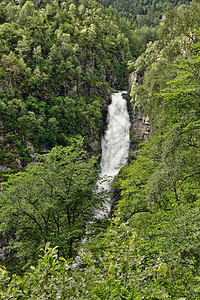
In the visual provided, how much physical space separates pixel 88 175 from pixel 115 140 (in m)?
24.8

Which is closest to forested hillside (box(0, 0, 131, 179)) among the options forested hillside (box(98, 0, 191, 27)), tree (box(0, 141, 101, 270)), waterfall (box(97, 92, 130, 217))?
waterfall (box(97, 92, 130, 217))

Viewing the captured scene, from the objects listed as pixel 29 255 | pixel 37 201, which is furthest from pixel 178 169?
pixel 29 255

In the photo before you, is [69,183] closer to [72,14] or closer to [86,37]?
[86,37]

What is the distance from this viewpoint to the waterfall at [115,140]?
31431 mm

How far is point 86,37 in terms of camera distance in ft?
137

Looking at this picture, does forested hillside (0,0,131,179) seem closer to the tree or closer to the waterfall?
the waterfall

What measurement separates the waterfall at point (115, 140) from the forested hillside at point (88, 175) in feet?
8.64

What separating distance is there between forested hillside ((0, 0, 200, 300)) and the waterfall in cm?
263

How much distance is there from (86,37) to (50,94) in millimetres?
19112

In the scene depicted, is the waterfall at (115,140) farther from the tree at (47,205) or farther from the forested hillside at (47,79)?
the tree at (47,205)

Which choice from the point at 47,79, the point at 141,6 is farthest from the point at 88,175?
the point at 141,6

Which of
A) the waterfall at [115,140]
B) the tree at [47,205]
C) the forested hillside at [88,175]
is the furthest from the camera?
the waterfall at [115,140]

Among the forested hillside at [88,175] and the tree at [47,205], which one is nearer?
the forested hillside at [88,175]

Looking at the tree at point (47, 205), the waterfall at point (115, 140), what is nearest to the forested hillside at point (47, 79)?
the waterfall at point (115, 140)
